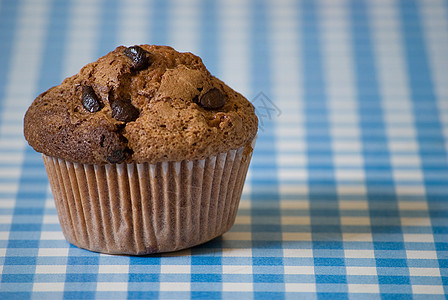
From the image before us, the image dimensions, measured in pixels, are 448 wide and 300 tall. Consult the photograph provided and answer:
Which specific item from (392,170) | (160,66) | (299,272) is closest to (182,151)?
(160,66)

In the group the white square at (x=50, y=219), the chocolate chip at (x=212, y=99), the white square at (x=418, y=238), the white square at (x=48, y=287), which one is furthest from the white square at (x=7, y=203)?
the white square at (x=418, y=238)

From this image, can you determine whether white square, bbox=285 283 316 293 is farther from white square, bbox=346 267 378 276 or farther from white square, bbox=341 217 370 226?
white square, bbox=341 217 370 226

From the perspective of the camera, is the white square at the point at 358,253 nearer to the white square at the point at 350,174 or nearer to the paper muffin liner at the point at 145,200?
the paper muffin liner at the point at 145,200

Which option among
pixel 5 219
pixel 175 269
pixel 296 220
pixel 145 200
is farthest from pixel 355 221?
pixel 5 219

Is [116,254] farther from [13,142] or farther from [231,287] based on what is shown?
[13,142]

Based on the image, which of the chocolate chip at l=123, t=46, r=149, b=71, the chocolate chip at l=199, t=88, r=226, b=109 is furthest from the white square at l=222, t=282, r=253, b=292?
the chocolate chip at l=123, t=46, r=149, b=71

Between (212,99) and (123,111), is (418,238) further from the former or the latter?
(123,111)
